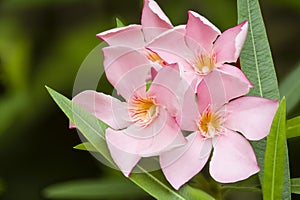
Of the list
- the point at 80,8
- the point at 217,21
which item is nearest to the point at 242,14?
the point at 217,21

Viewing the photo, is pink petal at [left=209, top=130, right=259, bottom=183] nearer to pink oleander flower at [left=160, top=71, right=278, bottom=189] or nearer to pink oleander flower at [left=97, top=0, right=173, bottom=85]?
pink oleander flower at [left=160, top=71, right=278, bottom=189]

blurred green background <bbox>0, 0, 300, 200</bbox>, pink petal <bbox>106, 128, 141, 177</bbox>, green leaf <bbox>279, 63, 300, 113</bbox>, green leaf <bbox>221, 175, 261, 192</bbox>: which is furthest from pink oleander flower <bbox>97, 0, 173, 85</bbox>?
blurred green background <bbox>0, 0, 300, 200</bbox>

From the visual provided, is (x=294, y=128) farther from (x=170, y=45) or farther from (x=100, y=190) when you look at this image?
(x=100, y=190)

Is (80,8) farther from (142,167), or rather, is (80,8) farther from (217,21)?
(142,167)

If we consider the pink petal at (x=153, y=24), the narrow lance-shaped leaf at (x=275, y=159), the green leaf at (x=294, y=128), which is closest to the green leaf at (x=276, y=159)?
the narrow lance-shaped leaf at (x=275, y=159)

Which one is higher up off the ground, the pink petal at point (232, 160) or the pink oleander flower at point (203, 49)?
the pink oleander flower at point (203, 49)

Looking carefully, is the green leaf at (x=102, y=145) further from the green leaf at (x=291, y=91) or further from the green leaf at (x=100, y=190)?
the green leaf at (x=100, y=190)
